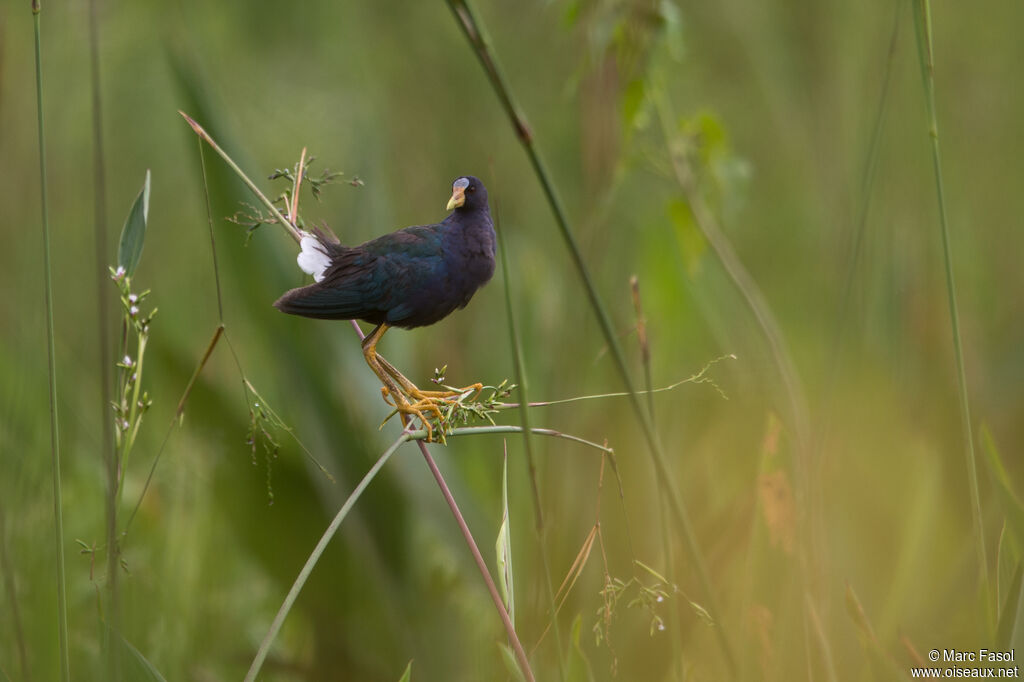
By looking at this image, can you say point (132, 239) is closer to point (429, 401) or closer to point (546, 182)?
point (429, 401)

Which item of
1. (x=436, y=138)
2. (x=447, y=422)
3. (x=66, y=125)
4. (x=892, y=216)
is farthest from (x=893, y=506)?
(x=66, y=125)

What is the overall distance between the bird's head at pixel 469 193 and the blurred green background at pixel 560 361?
162 mm

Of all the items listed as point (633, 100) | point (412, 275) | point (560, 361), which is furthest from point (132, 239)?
point (633, 100)

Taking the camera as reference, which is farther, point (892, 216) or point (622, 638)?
point (892, 216)

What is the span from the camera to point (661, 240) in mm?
2299

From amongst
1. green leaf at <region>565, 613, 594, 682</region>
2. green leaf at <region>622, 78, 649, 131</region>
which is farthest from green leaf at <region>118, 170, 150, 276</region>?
green leaf at <region>622, 78, 649, 131</region>

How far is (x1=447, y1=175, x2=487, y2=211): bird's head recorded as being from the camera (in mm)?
866

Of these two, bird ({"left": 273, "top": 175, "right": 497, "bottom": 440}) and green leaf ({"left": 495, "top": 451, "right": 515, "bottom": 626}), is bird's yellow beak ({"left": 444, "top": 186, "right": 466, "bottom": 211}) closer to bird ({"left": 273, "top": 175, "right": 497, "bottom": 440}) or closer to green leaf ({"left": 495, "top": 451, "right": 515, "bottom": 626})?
bird ({"left": 273, "top": 175, "right": 497, "bottom": 440})

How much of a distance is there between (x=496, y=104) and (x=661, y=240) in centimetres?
162

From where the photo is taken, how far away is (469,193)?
88cm

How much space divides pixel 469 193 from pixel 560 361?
73 cm

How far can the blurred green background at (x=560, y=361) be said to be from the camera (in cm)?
139

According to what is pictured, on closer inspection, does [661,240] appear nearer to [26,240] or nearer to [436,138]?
[436,138]

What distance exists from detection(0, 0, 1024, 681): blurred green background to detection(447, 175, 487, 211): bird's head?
162 mm
